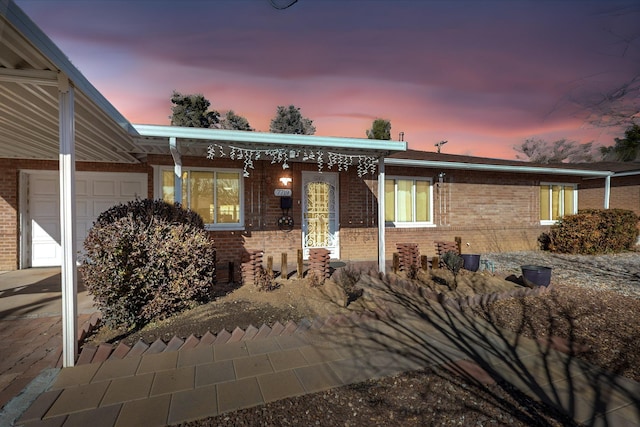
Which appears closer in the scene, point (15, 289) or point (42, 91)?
point (42, 91)

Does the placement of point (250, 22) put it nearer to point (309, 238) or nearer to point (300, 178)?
point (300, 178)

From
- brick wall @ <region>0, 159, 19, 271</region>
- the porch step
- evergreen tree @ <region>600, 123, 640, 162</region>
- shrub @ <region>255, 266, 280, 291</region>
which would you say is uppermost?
evergreen tree @ <region>600, 123, 640, 162</region>

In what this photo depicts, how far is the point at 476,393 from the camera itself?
8.06 ft

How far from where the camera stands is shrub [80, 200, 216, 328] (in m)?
3.57

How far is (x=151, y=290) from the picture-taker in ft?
12.6

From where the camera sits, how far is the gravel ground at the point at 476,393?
2141mm

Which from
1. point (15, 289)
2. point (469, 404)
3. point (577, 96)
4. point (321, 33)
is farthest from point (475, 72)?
point (15, 289)

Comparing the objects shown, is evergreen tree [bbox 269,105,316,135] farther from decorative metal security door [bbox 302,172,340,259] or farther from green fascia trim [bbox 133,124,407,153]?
green fascia trim [bbox 133,124,407,153]

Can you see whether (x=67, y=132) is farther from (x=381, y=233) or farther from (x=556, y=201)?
(x=556, y=201)

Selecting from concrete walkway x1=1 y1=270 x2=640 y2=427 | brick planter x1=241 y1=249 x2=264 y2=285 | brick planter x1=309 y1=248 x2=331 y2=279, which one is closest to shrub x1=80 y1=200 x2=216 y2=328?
concrete walkway x1=1 y1=270 x2=640 y2=427

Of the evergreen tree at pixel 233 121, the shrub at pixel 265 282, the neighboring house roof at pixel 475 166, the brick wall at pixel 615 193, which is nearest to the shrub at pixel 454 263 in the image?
the neighboring house roof at pixel 475 166

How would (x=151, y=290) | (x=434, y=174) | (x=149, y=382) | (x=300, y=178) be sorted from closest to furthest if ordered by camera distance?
(x=149, y=382), (x=151, y=290), (x=300, y=178), (x=434, y=174)

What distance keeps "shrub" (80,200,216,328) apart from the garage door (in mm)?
4385

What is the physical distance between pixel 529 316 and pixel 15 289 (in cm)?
869
